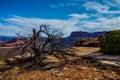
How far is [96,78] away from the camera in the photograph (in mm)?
9227

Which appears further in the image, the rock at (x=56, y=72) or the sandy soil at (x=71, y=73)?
the rock at (x=56, y=72)

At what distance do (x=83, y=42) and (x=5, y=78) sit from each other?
39.1 ft

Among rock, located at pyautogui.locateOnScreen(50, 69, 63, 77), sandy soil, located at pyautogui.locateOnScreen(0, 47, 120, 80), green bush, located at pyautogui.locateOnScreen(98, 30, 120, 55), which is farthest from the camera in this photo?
green bush, located at pyautogui.locateOnScreen(98, 30, 120, 55)

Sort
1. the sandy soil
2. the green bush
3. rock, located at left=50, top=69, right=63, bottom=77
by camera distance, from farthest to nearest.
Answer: the green bush, rock, located at left=50, top=69, right=63, bottom=77, the sandy soil

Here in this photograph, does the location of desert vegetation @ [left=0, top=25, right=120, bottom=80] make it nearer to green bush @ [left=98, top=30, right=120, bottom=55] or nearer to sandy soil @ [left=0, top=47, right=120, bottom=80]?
sandy soil @ [left=0, top=47, right=120, bottom=80]

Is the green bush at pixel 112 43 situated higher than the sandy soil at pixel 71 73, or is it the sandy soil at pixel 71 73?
the green bush at pixel 112 43

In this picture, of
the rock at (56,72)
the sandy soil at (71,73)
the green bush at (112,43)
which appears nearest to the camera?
the sandy soil at (71,73)

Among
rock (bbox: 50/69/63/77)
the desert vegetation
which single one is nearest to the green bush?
the desert vegetation

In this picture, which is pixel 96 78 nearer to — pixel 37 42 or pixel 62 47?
pixel 62 47

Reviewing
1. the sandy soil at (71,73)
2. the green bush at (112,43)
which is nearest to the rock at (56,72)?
the sandy soil at (71,73)

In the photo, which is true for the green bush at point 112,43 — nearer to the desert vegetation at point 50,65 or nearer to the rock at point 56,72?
the desert vegetation at point 50,65

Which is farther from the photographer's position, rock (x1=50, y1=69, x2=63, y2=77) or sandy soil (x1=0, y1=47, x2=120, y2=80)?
rock (x1=50, y1=69, x2=63, y2=77)

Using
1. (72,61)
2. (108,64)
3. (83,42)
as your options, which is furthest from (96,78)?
(83,42)

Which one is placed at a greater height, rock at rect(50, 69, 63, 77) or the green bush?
the green bush
